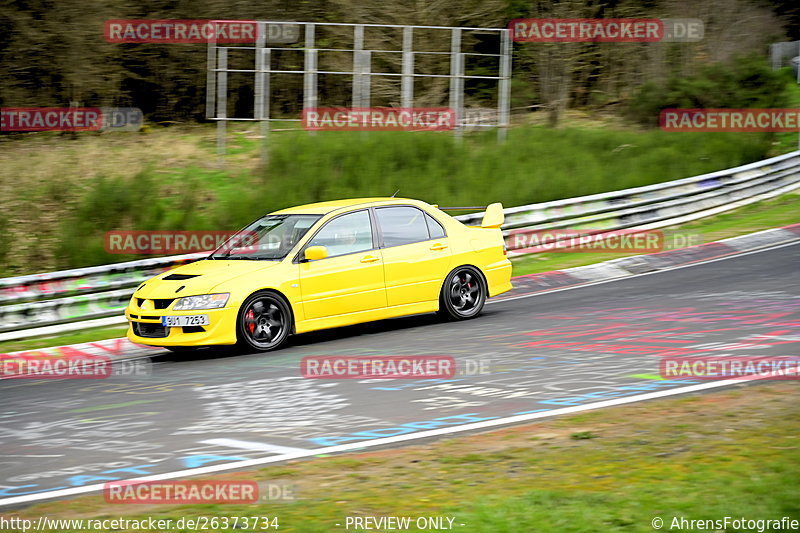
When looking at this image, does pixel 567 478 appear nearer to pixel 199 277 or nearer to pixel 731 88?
pixel 199 277

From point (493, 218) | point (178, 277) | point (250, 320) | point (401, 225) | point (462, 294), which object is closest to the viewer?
point (250, 320)

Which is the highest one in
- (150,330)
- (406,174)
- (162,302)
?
(406,174)

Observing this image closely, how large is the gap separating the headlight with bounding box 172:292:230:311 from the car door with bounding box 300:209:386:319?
946 millimetres

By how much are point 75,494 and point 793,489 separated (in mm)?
4193

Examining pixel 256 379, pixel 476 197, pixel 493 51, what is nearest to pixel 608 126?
pixel 493 51

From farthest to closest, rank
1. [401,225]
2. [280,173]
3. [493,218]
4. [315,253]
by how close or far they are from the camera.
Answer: [280,173] < [493,218] < [401,225] < [315,253]

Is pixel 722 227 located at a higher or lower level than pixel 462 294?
higher

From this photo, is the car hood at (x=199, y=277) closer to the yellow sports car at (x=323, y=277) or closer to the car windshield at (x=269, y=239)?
the yellow sports car at (x=323, y=277)

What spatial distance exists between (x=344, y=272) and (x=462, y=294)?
1.81 meters

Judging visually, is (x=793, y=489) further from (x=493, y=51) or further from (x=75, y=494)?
(x=493, y=51)

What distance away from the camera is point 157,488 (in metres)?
5.97

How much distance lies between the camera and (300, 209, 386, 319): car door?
11.2 m

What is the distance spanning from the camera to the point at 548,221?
58.5 ft

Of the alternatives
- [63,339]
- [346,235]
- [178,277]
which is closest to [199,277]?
[178,277]
